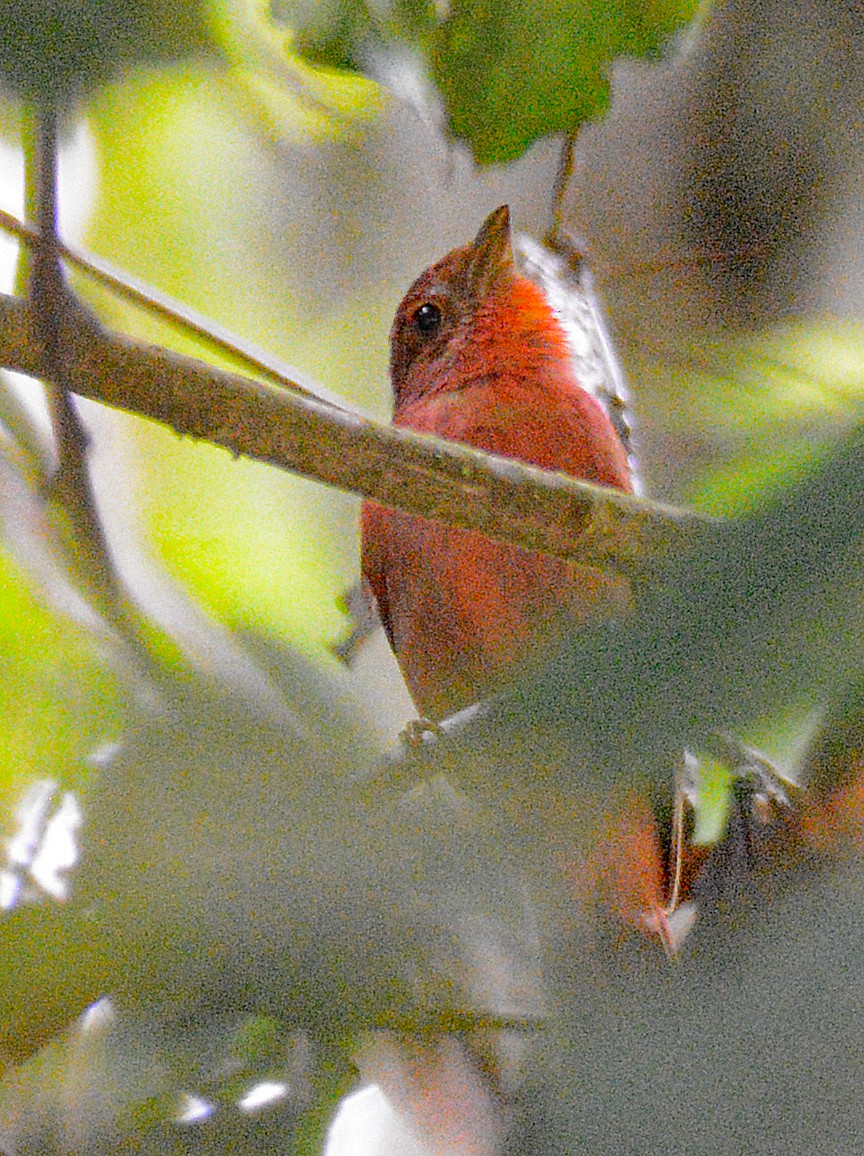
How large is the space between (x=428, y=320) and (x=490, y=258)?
17 cm

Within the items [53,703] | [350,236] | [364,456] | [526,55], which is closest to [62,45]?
[53,703]

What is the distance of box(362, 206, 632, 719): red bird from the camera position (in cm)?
191

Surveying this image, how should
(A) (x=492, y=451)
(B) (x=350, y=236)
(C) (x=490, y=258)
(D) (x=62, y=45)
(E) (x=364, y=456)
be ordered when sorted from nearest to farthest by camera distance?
(D) (x=62, y=45), (E) (x=364, y=456), (A) (x=492, y=451), (C) (x=490, y=258), (B) (x=350, y=236)

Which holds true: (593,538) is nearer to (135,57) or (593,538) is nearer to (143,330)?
(135,57)

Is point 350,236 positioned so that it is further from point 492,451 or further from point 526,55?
point 526,55

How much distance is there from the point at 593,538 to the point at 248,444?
0.28m

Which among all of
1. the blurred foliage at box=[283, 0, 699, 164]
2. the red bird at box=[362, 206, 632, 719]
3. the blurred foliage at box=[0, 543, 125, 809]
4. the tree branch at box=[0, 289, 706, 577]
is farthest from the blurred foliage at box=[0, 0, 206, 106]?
the red bird at box=[362, 206, 632, 719]

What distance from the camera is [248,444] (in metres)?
1.03

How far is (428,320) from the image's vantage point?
2.54m

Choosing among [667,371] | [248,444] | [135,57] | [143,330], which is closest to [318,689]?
[135,57]

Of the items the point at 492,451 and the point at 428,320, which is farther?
the point at 428,320

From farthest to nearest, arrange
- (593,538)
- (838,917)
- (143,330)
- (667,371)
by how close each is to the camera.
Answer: (143,330) → (667,371) → (593,538) → (838,917)

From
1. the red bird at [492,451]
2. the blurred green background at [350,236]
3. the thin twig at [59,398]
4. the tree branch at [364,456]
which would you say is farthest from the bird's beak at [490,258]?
the thin twig at [59,398]

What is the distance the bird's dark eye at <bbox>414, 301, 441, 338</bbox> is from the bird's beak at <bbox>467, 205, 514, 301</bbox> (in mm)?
96
